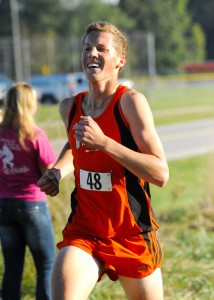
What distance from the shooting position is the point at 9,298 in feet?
16.8

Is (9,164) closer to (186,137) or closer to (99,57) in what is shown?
(99,57)

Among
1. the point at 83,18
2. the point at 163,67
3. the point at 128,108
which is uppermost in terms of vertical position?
the point at 128,108

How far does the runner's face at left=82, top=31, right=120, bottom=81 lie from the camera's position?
366cm

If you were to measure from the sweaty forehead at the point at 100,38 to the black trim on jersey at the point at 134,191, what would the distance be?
36cm

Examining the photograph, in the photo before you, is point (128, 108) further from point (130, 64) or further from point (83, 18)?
point (83, 18)

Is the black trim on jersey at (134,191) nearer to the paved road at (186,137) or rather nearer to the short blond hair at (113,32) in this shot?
the short blond hair at (113,32)

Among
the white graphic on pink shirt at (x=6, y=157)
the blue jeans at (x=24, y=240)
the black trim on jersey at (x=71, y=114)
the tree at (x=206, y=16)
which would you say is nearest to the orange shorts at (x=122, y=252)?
the black trim on jersey at (x=71, y=114)

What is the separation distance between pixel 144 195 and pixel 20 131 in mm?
1523

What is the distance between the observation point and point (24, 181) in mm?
4898

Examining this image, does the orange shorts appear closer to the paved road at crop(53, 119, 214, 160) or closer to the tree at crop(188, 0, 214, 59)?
the paved road at crop(53, 119, 214, 160)

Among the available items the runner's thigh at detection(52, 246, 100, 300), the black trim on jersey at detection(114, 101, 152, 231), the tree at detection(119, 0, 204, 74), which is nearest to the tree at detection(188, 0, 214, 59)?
the tree at detection(119, 0, 204, 74)

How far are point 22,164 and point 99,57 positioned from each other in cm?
146

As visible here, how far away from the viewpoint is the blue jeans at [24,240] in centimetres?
486

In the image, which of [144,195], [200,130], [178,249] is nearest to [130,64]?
[200,130]
